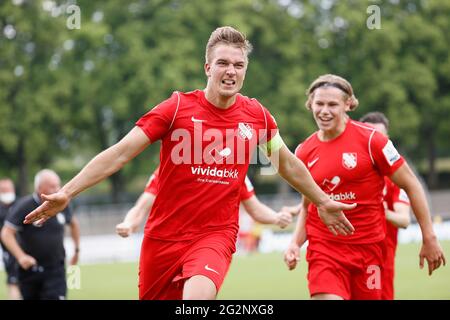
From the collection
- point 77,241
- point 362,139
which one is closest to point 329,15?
point 77,241

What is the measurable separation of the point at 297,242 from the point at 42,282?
4.58 meters

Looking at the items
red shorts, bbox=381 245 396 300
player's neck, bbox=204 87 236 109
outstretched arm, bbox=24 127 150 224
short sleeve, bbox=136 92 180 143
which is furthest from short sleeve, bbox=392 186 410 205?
outstretched arm, bbox=24 127 150 224

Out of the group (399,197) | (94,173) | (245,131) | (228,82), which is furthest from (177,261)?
(399,197)

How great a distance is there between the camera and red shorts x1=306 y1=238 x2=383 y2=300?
7.42 meters

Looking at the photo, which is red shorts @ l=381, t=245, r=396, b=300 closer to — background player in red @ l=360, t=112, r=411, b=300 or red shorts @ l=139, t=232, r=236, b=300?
background player in red @ l=360, t=112, r=411, b=300

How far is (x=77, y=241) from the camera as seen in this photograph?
11.8 m

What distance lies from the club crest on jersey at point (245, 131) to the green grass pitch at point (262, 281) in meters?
7.11

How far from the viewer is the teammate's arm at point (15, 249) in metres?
10.6

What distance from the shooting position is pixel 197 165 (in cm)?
633

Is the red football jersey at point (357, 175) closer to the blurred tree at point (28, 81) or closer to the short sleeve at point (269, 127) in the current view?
the short sleeve at point (269, 127)

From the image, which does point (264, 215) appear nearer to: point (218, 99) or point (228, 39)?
point (218, 99)

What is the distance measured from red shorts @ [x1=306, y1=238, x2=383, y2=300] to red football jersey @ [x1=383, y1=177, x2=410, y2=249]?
2.96 feet

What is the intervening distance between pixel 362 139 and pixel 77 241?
561 centimetres

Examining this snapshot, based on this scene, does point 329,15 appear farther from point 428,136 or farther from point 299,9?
point 428,136
